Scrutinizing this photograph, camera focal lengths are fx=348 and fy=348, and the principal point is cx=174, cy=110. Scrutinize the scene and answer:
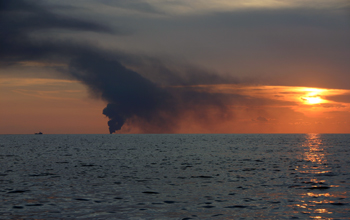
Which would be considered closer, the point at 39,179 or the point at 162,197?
the point at 162,197

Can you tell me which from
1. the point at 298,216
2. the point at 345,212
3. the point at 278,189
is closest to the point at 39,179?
the point at 278,189

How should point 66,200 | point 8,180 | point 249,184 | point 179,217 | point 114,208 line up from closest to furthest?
point 179,217
point 114,208
point 66,200
point 249,184
point 8,180

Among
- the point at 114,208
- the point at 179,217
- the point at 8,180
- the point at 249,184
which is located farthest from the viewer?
the point at 8,180

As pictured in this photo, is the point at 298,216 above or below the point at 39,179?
below

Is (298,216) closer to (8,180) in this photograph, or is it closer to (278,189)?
(278,189)

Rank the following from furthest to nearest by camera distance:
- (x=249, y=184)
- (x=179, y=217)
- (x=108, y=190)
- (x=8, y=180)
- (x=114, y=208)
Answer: (x=8, y=180) → (x=249, y=184) → (x=108, y=190) → (x=114, y=208) → (x=179, y=217)

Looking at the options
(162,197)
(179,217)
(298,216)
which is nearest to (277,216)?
(298,216)

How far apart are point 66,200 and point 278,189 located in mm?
19488

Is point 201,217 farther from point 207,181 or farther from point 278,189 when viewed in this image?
point 207,181

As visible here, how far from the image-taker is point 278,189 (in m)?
33.5

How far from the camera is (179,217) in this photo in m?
22.7

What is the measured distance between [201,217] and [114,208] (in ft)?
21.7

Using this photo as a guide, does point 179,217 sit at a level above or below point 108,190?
below

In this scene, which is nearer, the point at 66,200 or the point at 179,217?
the point at 179,217
